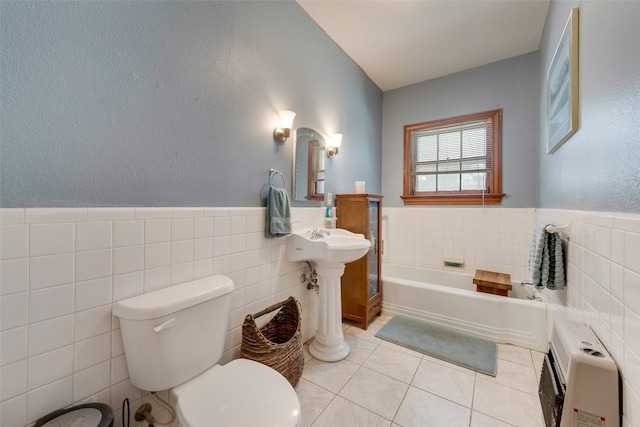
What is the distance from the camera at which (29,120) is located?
0.85m

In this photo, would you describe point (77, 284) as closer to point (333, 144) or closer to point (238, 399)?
point (238, 399)

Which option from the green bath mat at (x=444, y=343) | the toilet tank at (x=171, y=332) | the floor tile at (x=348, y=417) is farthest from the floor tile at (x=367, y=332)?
the toilet tank at (x=171, y=332)

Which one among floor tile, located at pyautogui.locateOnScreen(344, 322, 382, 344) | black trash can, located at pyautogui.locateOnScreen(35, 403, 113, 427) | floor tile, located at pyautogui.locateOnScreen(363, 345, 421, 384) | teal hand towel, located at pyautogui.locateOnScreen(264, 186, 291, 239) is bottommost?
floor tile, located at pyautogui.locateOnScreen(363, 345, 421, 384)

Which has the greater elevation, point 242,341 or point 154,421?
point 242,341

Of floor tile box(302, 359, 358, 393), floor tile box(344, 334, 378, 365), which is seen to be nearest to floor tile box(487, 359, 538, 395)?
floor tile box(344, 334, 378, 365)

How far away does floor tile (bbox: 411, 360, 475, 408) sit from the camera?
5.00ft

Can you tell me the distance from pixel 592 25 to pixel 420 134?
2.13 meters

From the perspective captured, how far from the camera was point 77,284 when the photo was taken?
36.6 inches

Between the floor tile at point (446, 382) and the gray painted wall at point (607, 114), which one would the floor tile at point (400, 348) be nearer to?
the floor tile at point (446, 382)

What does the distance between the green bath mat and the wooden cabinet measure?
0.26 metres

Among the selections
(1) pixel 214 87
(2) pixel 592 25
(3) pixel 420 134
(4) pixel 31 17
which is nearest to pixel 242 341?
(1) pixel 214 87

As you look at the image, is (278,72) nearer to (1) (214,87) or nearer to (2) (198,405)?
(1) (214,87)

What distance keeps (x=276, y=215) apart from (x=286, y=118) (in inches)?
28.1

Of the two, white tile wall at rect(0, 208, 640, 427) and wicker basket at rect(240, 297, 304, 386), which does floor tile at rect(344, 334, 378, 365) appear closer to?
wicker basket at rect(240, 297, 304, 386)
